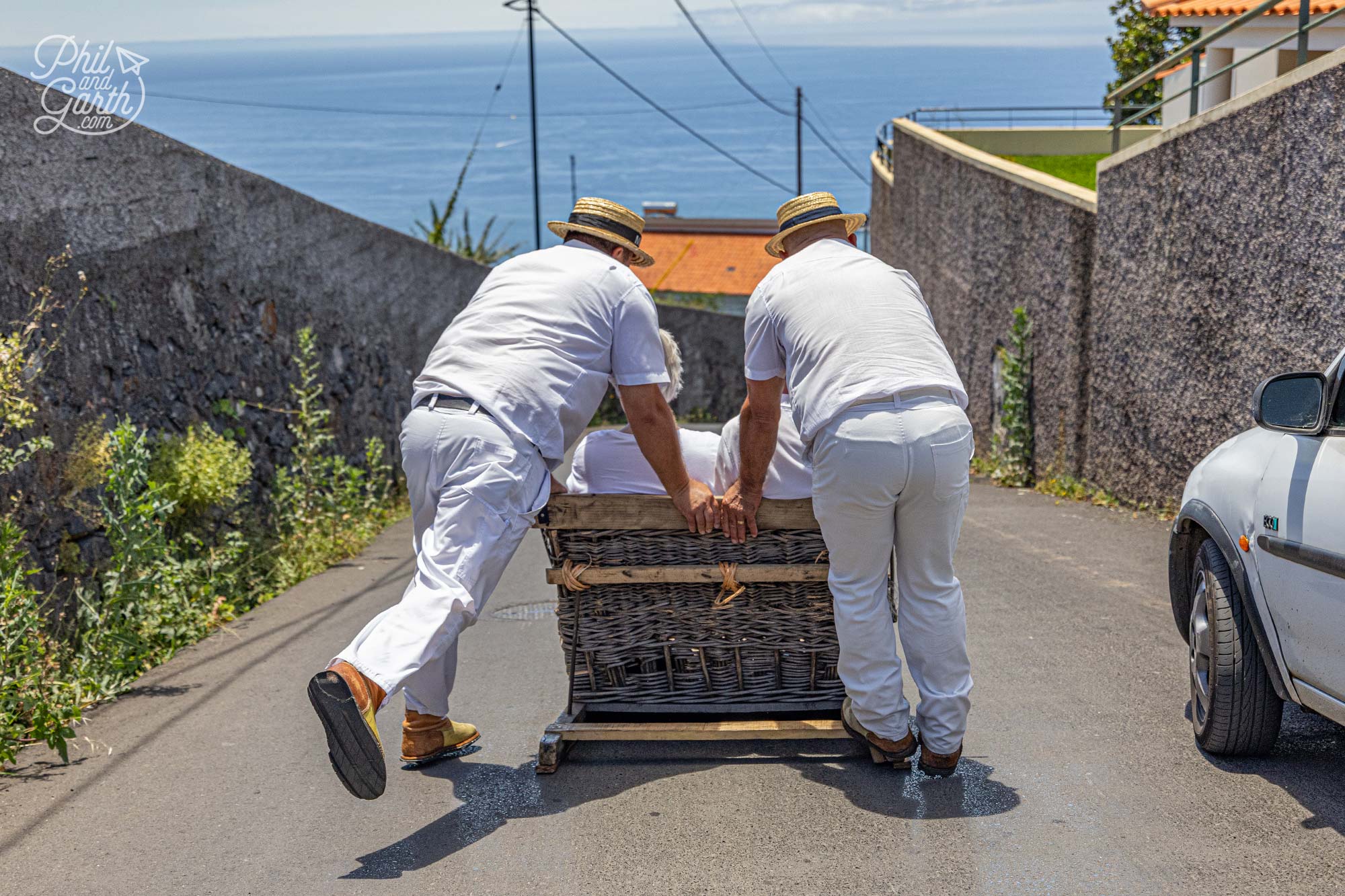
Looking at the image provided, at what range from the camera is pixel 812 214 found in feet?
15.1

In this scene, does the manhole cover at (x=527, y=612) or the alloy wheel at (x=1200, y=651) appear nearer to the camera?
the alloy wheel at (x=1200, y=651)

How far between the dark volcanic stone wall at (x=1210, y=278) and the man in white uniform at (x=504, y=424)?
4.94 m

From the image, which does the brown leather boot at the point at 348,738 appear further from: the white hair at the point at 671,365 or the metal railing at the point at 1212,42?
the metal railing at the point at 1212,42

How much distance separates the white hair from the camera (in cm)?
464

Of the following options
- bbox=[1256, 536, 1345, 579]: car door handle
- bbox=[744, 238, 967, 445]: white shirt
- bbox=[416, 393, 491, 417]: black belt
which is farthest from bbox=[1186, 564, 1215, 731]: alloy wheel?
bbox=[416, 393, 491, 417]: black belt

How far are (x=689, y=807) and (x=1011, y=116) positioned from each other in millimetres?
29978

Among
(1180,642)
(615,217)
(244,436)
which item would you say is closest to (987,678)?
(1180,642)

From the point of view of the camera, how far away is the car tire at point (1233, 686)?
4316 mm

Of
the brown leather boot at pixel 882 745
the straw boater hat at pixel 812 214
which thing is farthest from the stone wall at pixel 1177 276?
the brown leather boot at pixel 882 745

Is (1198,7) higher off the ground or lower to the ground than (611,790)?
higher

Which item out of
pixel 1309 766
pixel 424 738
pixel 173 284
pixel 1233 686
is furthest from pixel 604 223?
pixel 173 284

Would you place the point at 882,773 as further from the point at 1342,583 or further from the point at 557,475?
the point at 557,475

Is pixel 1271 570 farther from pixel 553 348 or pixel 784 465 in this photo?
pixel 553 348

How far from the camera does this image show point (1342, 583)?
369 cm
